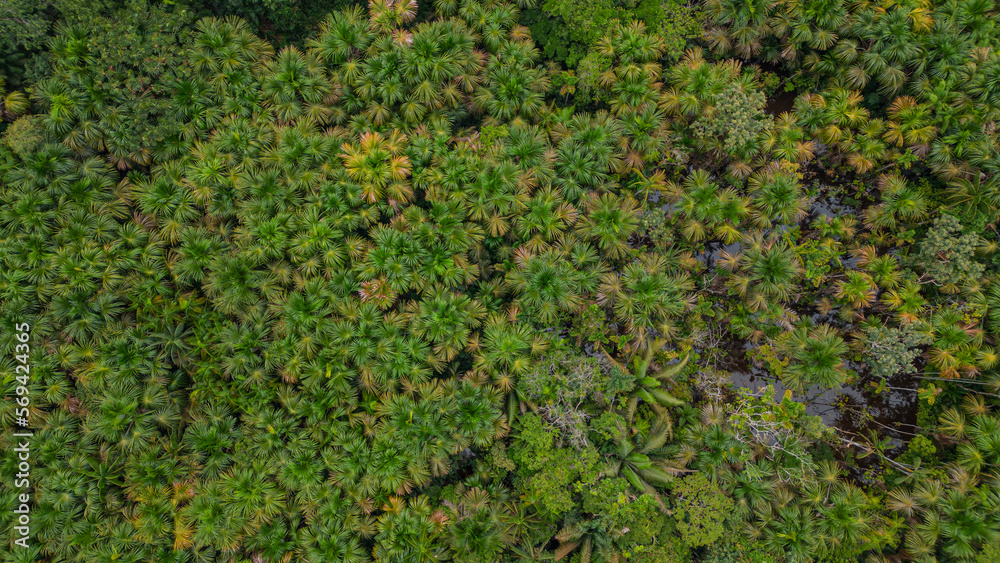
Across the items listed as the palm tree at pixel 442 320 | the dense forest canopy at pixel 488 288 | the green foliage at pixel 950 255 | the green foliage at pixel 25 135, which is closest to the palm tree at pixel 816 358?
the dense forest canopy at pixel 488 288

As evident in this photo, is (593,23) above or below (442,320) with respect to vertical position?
above

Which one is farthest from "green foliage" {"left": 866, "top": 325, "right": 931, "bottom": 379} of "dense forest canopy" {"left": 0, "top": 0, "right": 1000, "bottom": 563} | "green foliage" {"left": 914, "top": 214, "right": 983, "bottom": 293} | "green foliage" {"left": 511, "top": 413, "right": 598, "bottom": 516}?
"green foliage" {"left": 511, "top": 413, "right": 598, "bottom": 516}

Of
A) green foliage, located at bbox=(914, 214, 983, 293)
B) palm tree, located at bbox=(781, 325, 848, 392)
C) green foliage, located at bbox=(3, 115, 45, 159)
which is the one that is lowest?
palm tree, located at bbox=(781, 325, 848, 392)

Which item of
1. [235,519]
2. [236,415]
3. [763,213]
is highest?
[763,213]

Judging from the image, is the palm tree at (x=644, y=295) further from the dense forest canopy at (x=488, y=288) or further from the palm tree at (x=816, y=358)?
the palm tree at (x=816, y=358)

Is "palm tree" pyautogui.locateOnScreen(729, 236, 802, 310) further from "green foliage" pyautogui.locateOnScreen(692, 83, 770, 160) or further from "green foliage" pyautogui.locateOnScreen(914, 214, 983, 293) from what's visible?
"green foliage" pyautogui.locateOnScreen(914, 214, 983, 293)

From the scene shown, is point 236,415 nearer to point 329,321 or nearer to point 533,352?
point 329,321

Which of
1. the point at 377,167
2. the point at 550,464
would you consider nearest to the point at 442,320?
the point at 377,167

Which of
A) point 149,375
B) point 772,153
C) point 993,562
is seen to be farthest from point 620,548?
point 149,375

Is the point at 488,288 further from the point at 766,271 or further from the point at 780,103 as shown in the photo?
the point at 780,103
